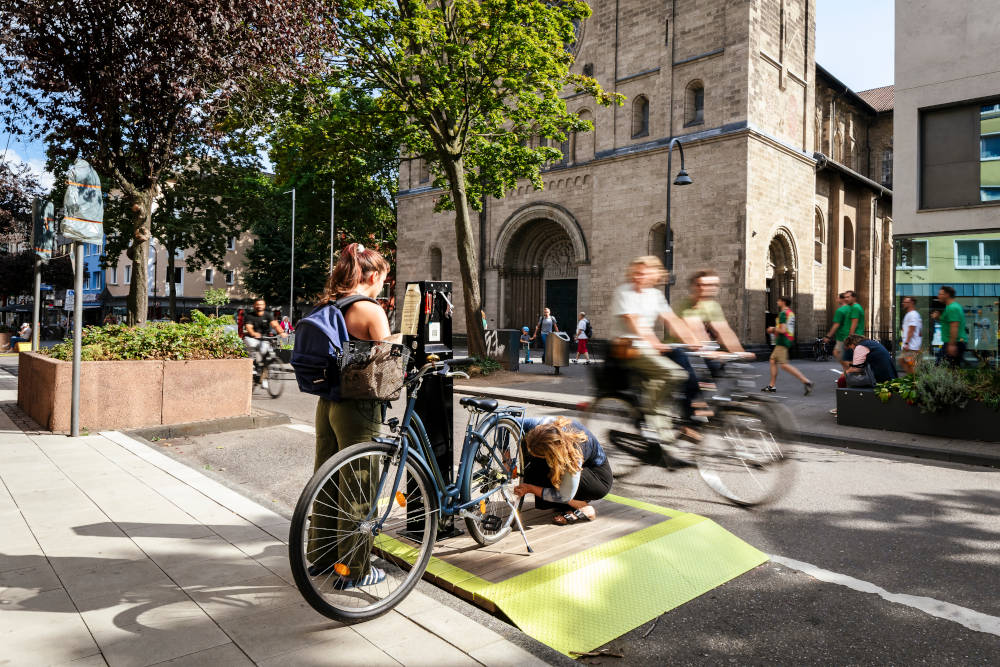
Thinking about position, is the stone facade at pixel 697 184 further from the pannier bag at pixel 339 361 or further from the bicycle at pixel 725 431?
the pannier bag at pixel 339 361

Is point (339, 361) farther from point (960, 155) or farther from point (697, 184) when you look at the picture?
point (697, 184)

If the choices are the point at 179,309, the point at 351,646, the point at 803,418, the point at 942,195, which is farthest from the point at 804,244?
the point at 179,309

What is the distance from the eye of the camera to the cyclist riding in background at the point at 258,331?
12.6m

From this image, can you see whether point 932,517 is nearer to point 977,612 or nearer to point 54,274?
point 977,612

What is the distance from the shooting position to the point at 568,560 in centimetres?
380

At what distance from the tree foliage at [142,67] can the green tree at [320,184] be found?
229 cm

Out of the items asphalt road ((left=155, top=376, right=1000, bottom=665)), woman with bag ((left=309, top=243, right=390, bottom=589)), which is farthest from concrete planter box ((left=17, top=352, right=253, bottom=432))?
woman with bag ((left=309, top=243, right=390, bottom=589))

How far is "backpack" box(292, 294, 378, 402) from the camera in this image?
3271mm

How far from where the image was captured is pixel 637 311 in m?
5.74

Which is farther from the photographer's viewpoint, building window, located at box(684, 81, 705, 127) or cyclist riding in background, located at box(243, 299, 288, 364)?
building window, located at box(684, 81, 705, 127)

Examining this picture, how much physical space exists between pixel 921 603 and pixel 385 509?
285 cm

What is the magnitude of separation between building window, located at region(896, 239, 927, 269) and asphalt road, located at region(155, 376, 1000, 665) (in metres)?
8.62

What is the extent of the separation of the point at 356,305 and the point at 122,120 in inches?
438

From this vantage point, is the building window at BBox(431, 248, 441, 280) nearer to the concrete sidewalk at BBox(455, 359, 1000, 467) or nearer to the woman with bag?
the concrete sidewalk at BBox(455, 359, 1000, 467)
